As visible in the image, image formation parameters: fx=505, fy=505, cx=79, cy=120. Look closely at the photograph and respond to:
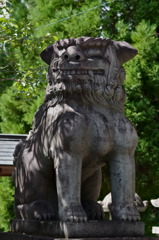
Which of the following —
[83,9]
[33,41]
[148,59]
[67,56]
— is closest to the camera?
[67,56]

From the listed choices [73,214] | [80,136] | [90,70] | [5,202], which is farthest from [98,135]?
[5,202]

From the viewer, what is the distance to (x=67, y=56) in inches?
209

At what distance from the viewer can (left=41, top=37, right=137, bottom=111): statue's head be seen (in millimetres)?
5227

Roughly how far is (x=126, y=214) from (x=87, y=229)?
0.48m

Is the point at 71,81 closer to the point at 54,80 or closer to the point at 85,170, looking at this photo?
the point at 54,80

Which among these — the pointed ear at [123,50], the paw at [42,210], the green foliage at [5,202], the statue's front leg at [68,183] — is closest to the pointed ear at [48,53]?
the pointed ear at [123,50]

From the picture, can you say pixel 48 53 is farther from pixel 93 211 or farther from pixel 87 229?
pixel 87 229

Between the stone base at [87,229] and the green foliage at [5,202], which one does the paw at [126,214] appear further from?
the green foliage at [5,202]

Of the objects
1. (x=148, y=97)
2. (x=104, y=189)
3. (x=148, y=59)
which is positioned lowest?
(x=104, y=189)

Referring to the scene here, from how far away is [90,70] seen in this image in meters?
5.25

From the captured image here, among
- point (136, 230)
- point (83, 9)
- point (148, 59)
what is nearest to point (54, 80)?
point (136, 230)

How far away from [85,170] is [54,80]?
102 cm

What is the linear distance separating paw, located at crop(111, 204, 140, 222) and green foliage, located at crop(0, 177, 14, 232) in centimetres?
1018

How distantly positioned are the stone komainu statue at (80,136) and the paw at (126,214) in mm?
10
